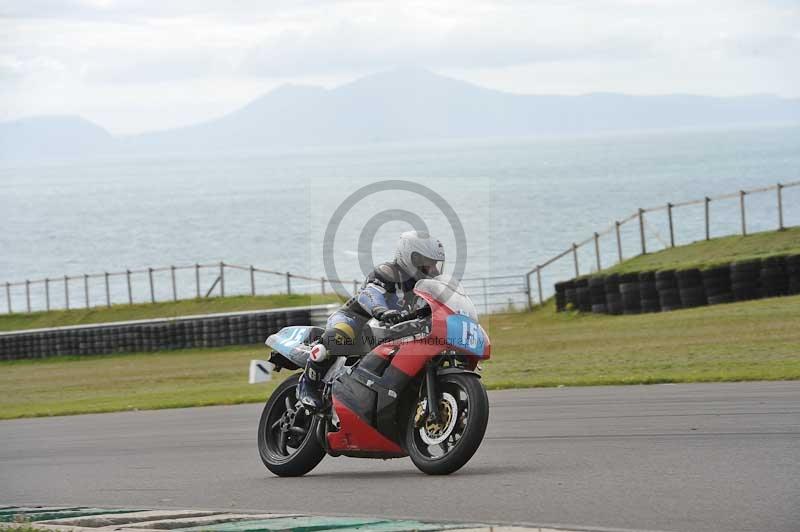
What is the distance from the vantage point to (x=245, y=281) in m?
81.2

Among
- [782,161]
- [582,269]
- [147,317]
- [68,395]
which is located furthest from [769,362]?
[782,161]

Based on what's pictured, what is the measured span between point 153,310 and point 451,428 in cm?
3392

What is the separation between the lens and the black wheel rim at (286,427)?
9.21 meters

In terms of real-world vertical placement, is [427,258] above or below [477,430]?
above

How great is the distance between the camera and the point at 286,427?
9.34m

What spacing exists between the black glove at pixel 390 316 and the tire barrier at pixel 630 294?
19.4 meters

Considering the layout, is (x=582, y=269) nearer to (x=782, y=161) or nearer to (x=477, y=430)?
(x=477, y=430)

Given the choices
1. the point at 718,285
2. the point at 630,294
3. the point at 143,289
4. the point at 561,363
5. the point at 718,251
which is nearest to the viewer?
the point at 561,363

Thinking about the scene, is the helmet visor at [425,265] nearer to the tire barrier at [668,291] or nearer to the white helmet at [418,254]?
the white helmet at [418,254]

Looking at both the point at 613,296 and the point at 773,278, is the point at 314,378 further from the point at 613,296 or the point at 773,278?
the point at 613,296

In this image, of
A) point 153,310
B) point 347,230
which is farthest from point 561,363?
point 347,230

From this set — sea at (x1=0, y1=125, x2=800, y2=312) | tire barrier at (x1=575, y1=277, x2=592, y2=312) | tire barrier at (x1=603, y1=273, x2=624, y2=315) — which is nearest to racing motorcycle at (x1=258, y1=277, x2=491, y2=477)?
tire barrier at (x1=603, y1=273, x2=624, y2=315)

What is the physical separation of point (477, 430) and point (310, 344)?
2077 mm

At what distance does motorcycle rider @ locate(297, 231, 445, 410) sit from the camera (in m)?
8.34
